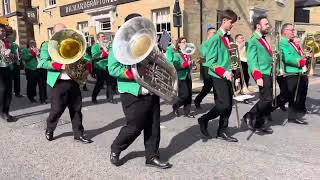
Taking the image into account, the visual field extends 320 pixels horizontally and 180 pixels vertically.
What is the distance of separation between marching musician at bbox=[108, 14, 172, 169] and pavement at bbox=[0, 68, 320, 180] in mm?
199

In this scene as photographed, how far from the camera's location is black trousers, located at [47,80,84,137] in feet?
17.7

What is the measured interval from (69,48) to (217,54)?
2025mm

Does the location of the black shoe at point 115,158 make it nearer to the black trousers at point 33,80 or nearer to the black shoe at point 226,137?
the black shoe at point 226,137

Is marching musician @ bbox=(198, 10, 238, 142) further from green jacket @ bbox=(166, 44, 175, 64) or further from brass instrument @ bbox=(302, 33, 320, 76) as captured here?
brass instrument @ bbox=(302, 33, 320, 76)

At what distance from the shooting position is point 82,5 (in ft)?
65.6

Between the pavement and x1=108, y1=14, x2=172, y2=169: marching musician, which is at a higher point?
x1=108, y1=14, x2=172, y2=169: marching musician

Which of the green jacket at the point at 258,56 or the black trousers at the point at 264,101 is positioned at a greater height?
the green jacket at the point at 258,56

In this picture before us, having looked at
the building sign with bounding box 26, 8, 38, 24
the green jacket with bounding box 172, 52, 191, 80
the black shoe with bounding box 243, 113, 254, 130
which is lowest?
the black shoe with bounding box 243, 113, 254, 130

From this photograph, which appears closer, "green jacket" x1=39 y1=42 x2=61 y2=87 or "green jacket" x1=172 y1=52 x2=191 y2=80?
"green jacket" x1=39 y1=42 x2=61 y2=87

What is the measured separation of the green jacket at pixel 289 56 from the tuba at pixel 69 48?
10.4 ft

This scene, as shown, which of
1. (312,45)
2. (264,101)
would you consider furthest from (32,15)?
(264,101)

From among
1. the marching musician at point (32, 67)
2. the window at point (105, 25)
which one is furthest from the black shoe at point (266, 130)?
the window at point (105, 25)

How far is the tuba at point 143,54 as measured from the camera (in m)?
3.92

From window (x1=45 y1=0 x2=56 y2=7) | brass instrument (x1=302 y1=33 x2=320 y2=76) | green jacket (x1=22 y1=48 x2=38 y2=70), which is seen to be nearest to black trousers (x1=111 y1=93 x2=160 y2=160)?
brass instrument (x1=302 y1=33 x2=320 y2=76)
